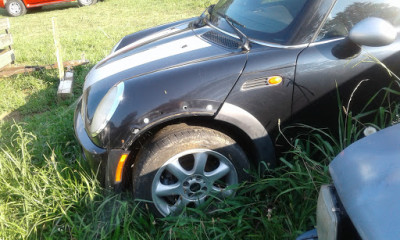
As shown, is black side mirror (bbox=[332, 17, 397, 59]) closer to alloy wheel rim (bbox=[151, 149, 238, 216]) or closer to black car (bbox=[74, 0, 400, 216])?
black car (bbox=[74, 0, 400, 216])

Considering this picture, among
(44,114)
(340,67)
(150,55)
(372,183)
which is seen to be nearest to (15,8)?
(44,114)

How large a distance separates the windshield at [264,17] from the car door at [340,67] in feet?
0.68

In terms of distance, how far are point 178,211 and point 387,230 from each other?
1517mm

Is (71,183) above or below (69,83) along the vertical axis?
above

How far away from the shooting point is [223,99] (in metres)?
2.14

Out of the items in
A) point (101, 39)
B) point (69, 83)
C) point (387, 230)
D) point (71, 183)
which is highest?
point (387, 230)

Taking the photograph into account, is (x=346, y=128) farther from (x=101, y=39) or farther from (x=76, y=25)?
(x=76, y=25)

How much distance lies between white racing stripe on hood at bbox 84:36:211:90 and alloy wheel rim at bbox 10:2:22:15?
12960 mm

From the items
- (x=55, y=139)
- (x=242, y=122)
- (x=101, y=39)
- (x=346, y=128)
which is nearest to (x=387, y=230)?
(x=242, y=122)

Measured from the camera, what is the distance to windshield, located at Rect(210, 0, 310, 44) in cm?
231

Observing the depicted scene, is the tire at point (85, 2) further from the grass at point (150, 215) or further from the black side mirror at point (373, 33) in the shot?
the black side mirror at point (373, 33)

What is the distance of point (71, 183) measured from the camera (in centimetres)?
248

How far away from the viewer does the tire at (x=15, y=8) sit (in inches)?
527

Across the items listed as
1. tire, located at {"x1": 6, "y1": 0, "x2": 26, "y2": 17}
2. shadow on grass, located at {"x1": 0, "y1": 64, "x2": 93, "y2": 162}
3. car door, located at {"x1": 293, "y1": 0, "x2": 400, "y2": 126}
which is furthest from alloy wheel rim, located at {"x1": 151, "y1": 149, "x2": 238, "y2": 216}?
tire, located at {"x1": 6, "y1": 0, "x2": 26, "y2": 17}
